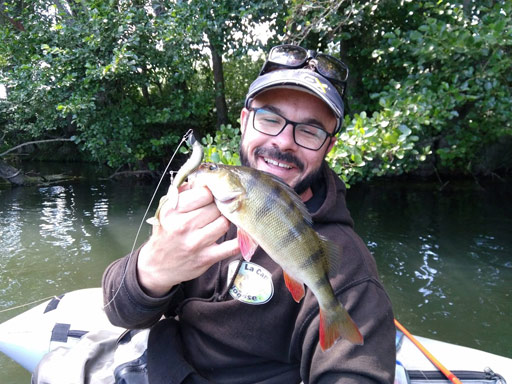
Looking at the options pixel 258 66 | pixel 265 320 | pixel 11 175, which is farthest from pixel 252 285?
pixel 11 175

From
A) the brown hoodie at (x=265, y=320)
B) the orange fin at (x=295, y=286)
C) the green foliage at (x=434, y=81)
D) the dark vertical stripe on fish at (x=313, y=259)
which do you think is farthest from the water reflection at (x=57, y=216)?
the dark vertical stripe on fish at (x=313, y=259)

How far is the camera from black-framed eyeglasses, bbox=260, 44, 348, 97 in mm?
2268

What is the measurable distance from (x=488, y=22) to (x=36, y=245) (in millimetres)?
9068

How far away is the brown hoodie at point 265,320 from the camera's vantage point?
4.91ft

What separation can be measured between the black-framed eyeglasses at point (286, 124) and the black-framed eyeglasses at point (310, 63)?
38cm

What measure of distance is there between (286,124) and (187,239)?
3.19 ft

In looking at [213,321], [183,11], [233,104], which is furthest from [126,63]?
[213,321]

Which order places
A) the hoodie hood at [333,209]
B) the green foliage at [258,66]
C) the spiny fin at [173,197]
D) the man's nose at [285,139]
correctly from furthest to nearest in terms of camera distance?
the green foliage at [258,66] < the man's nose at [285,139] < the hoodie hood at [333,209] < the spiny fin at [173,197]

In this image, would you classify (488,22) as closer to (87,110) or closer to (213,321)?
(213,321)

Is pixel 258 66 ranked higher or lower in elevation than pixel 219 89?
higher

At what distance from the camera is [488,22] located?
5457mm

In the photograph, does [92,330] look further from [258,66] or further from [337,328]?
[258,66]

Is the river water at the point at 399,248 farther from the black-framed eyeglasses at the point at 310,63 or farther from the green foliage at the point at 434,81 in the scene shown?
the black-framed eyeglasses at the point at 310,63

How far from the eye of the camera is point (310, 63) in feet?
7.47
